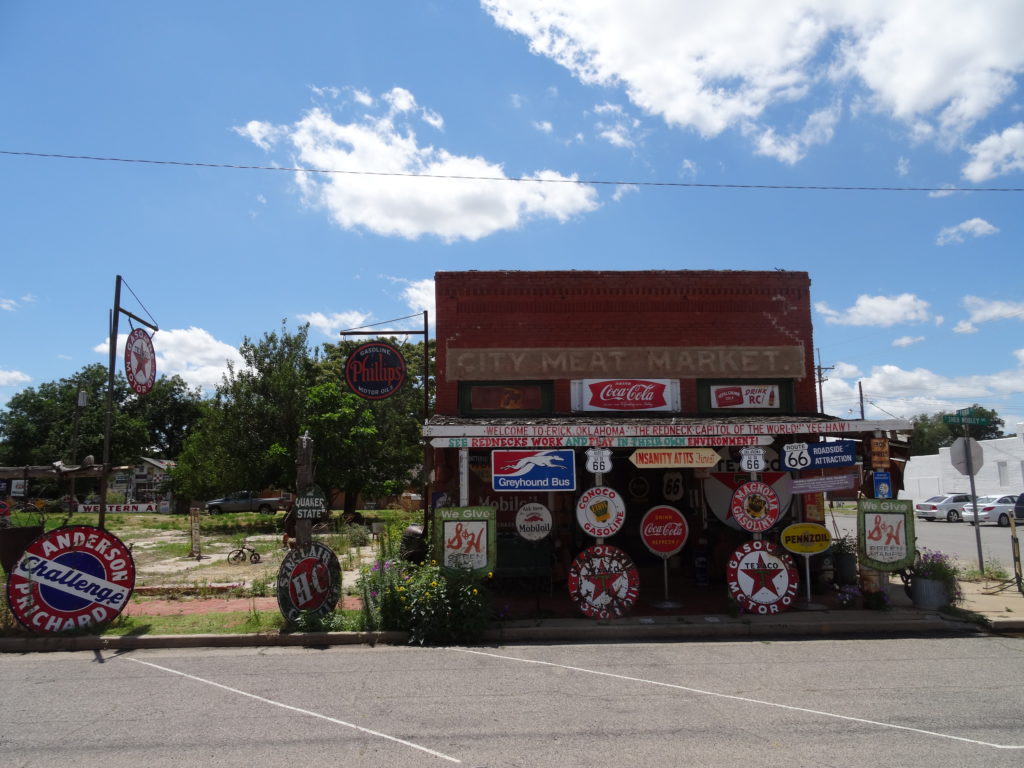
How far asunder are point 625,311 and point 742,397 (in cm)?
293

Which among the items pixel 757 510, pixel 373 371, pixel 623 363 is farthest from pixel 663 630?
pixel 373 371

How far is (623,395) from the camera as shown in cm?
1374

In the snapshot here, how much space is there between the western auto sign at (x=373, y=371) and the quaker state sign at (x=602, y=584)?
540cm

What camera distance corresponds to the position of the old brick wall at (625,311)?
14.1 m

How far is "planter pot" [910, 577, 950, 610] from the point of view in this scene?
1091cm

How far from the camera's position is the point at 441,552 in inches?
402

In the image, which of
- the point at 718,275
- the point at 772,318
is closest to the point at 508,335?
the point at 718,275

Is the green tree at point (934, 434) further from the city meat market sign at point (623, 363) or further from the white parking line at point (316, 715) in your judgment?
the white parking line at point (316, 715)

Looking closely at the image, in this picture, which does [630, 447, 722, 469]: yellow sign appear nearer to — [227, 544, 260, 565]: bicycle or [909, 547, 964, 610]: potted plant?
[909, 547, 964, 610]: potted plant

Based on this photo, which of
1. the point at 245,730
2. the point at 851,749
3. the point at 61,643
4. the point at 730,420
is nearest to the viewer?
the point at 851,749

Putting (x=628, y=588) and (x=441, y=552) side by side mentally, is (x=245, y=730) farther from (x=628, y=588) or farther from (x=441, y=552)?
(x=628, y=588)

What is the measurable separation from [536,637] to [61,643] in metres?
6.39

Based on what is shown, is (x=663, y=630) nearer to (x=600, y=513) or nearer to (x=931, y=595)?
(x=600, y=513)

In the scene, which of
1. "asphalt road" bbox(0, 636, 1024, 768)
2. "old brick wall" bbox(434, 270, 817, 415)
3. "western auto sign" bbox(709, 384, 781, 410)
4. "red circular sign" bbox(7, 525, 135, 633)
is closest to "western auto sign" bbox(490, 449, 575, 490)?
"asphalt road" bbox(0, 636, 1024, 768)
